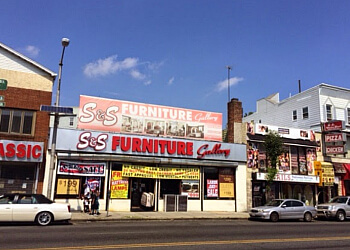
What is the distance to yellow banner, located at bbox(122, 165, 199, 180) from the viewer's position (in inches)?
843

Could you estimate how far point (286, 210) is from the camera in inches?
760

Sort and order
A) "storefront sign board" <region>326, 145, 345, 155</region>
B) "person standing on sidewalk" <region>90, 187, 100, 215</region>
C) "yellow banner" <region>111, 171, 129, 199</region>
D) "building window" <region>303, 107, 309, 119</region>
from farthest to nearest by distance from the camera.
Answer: "building window" <region>303, 107, 309, 119</region> → "storefront sign board" <region>326, 145, 345, 155</region> → "yellow banner" <region>111, 171, 129, 199</region> → "person standing on sidewalk" <region>90, 187, 100, 215</region>

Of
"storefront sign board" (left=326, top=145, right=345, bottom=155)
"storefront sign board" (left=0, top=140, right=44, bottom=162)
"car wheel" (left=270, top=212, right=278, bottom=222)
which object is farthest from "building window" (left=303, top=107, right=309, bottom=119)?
"storefront sign board" (left=0, top=140, right=44, bottom=162)

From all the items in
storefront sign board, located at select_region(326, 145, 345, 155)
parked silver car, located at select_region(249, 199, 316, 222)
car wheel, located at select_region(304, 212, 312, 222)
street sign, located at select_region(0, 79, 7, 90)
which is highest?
street sign, located at select_region(0, 79, 7, 90)

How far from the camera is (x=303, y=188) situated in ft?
88.4

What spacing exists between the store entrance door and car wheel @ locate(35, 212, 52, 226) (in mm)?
7812

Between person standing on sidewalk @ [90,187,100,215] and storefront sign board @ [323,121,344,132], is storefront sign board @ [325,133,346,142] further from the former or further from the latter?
person standing on sidewalk @ [90,187,100,215]

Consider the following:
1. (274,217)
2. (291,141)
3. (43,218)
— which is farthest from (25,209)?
(291,141)

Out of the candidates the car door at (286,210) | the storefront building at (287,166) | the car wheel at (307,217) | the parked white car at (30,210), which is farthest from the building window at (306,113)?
the parked white car at (30,210)

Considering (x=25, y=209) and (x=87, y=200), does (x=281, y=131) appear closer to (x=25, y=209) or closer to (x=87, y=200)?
(x=87, y=200)

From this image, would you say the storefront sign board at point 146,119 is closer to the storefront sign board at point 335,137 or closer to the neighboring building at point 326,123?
the neighboring building at point 326,123

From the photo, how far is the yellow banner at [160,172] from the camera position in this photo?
21406mm

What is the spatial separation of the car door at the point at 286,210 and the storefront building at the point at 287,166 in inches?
192

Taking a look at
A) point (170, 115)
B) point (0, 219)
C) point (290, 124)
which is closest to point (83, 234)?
point (0, 219)
